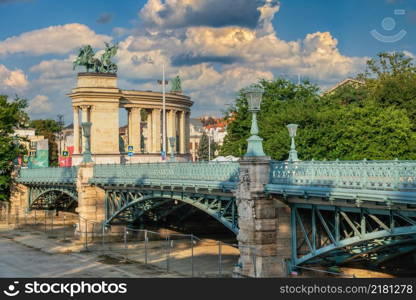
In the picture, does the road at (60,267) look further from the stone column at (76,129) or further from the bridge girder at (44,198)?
the stone column at (76,129)

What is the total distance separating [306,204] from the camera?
24688 millimetres

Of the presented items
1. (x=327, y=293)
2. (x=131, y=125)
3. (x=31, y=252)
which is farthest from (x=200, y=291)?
(x=131, y=125)

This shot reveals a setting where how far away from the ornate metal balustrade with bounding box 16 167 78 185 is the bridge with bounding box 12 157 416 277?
18100 mm

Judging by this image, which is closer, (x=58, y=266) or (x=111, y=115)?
(x=58, y=266)

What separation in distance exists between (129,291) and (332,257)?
9397 mm

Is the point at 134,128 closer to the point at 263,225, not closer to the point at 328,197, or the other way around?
the point at 263,225

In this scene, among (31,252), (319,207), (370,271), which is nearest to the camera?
(319,207)

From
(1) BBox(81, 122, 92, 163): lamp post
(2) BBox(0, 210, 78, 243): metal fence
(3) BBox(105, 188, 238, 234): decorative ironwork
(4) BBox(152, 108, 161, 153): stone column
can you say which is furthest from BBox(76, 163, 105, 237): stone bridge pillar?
(4) BBox(152, 108, 161, 153): stone column

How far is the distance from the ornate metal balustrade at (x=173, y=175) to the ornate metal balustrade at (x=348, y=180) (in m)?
3.64

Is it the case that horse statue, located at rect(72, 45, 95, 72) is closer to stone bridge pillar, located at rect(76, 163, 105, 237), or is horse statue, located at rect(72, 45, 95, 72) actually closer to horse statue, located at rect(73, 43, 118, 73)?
horse statue, located at rect(73, 43, 118, 73)

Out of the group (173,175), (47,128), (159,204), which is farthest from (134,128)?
(47,128)

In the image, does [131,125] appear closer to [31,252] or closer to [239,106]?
[239,106]

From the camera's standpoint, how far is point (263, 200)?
25562mm

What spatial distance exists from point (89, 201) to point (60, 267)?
10762 millimetres
